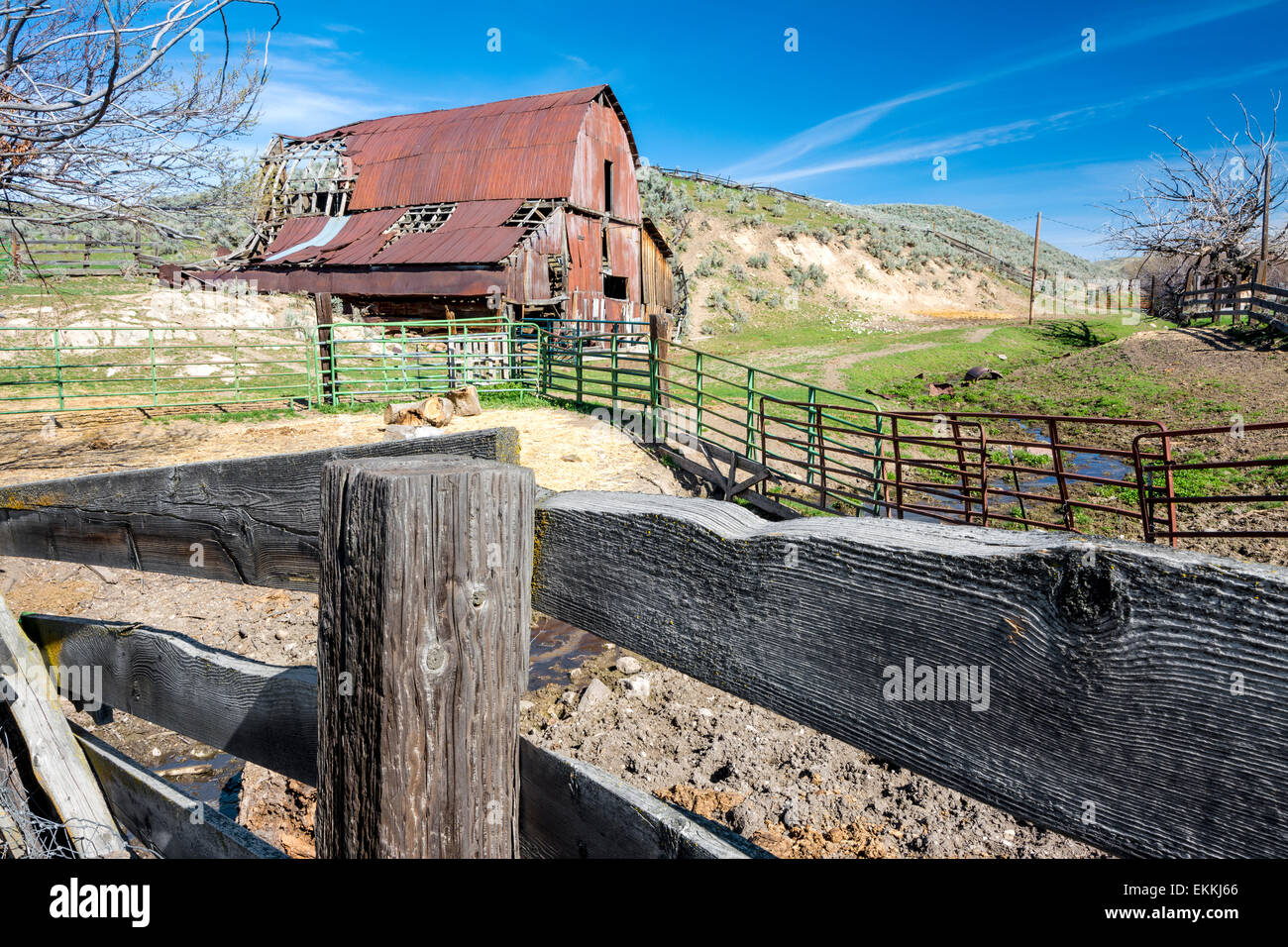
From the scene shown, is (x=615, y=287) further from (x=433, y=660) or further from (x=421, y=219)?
(x=433, y=660)

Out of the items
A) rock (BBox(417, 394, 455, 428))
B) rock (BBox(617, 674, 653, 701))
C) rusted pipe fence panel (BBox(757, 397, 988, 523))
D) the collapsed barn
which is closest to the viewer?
rock (BBox(617, 674, 653, 701))

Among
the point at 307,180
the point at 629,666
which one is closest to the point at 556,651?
the point at 629,666

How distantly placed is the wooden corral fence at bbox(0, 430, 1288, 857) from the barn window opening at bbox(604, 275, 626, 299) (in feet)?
84.5

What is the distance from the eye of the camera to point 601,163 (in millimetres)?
25531

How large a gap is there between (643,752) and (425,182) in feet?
81.6

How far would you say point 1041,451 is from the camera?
15805mm

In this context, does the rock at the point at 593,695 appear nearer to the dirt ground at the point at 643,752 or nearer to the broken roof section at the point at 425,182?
the dirt ground at the point at 643,752

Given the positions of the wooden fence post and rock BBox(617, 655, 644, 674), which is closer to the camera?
the wooden fence post

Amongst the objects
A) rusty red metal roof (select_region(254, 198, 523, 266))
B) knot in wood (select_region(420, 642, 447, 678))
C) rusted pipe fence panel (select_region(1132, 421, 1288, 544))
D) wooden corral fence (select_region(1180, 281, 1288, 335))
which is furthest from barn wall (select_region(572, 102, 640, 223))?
knot in wood (select_region(420, 642, 447, 678))

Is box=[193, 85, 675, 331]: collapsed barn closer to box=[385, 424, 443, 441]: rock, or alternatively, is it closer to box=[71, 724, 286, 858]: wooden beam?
box=[385, 424, 443, 441]: rock

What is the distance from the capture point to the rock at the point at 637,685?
6110 mm

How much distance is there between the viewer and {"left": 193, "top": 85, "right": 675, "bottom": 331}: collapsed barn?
72.2 feet
